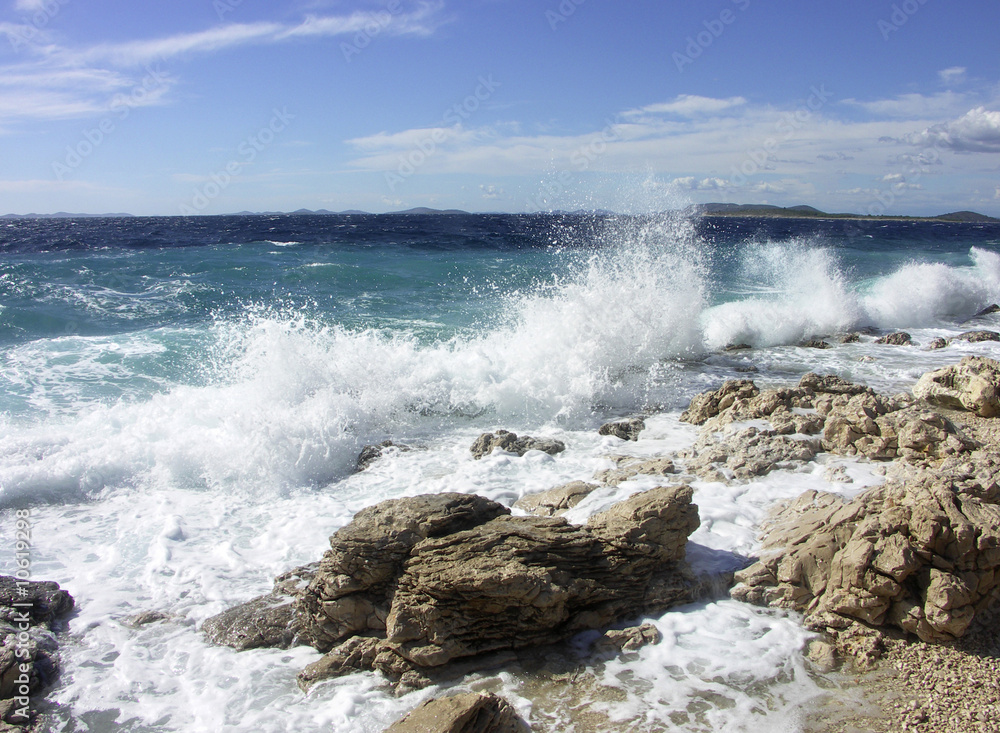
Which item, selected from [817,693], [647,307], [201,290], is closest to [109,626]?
[817,693]

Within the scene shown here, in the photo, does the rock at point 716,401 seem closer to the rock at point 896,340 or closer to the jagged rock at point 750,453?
the jagged rock at point 750,453

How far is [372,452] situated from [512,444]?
171 cm

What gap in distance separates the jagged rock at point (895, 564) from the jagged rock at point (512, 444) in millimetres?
2994

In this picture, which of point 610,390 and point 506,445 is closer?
point 506,445

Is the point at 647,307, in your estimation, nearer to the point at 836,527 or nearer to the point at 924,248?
the point at 836,527

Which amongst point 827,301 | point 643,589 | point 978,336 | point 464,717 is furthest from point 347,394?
point 978,336

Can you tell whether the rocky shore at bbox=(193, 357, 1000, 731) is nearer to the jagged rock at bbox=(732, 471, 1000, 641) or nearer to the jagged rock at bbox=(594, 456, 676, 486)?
the jagged rock at bbox=(732, 471, 1000, 641)

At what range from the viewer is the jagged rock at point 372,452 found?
7137mm

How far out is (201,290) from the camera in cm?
1720

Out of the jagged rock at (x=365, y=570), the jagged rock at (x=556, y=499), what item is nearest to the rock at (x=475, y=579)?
the jagged rock at (x=365, y=570)

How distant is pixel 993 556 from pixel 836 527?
0.84m

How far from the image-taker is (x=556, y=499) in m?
5.72

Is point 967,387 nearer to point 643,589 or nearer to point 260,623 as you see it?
point 643,589

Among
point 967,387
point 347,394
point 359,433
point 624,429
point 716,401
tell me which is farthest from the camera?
point 347,394
